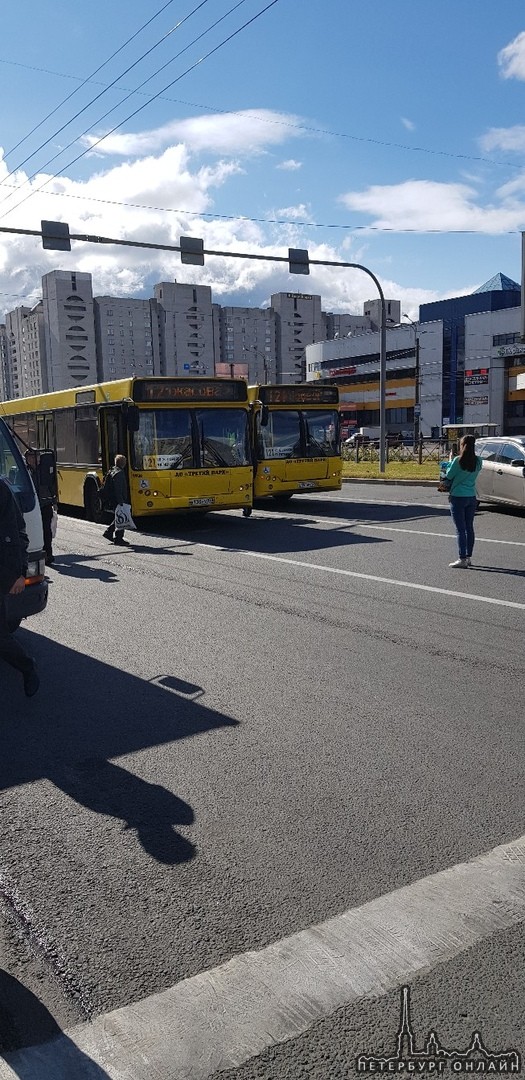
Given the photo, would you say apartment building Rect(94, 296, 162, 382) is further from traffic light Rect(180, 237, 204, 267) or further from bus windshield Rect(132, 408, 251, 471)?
bus windshield Rect(132, 408, 251, 471)

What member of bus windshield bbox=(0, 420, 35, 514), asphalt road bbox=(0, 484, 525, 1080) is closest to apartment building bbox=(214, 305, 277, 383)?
bus windshield bbox=(0, 420, 35, 514)

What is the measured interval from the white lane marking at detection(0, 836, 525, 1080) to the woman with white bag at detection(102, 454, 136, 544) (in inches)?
450

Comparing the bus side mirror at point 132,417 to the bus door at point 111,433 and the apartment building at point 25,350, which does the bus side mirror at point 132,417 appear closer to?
the bus door at point 111,433

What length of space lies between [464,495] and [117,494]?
20.0 ft

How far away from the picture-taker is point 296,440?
19750 millimetres

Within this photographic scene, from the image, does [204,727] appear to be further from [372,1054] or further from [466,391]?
[466,391]

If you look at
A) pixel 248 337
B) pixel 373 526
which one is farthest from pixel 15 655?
pixel 248 337

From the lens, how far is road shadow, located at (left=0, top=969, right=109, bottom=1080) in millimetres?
2504

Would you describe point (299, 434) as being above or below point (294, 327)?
below

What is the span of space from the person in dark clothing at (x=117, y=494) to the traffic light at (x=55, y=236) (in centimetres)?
676

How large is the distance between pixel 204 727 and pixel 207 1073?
2911 millimetres

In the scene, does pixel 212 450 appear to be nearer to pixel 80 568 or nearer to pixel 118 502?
pixel 118 502

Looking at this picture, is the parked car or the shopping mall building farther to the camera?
the shopping mall building

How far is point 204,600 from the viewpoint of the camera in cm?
935
